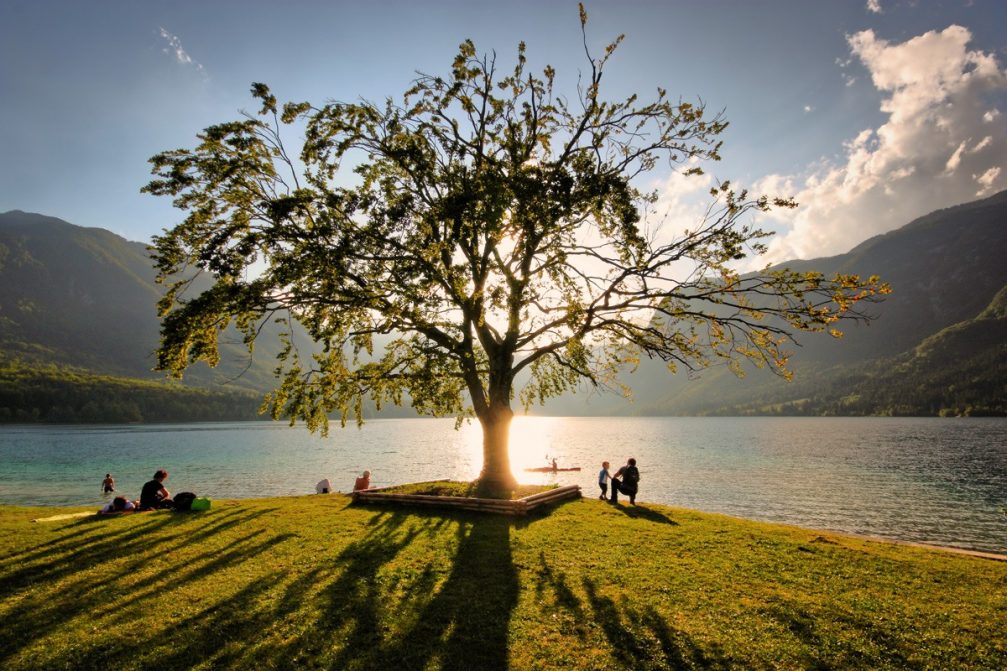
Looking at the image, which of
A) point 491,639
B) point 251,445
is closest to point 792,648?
point 491,639

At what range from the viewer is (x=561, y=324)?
2402 centimetres

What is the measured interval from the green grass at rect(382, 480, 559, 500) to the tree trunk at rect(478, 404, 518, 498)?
1.91 feet

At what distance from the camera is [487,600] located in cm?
1052

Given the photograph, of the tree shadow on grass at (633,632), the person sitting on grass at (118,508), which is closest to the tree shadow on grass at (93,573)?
the person sitting on grass at (118,508)

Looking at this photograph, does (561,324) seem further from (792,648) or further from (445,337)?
(792,648)

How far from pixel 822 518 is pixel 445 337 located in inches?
1329

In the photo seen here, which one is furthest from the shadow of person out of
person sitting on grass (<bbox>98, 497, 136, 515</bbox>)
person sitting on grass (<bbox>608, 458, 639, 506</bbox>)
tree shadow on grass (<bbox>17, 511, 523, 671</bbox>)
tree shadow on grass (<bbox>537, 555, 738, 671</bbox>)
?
person sitting on grass (<bbox>98, 497, 136, 515</bbox>)

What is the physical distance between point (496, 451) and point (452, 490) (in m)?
2.86

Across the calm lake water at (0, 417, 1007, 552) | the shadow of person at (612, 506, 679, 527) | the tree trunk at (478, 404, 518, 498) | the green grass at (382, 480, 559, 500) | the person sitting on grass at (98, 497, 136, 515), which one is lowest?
the calm lake water at (0, 417, 1007, 552)

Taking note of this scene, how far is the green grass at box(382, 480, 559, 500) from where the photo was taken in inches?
915

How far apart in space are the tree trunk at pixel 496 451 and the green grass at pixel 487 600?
22.5ft

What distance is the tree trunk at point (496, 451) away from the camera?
24.0 meters

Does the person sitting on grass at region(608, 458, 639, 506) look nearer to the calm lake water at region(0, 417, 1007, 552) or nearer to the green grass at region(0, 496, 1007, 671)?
the green grass at region(0, 496, 1007, 671)

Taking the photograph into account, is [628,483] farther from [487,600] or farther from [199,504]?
[199,504]
